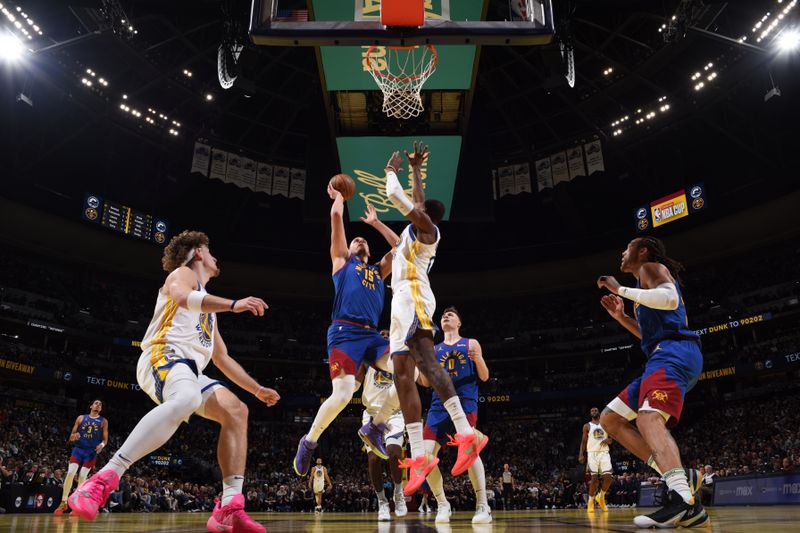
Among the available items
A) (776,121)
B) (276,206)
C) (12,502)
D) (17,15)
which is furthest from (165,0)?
(776,121)

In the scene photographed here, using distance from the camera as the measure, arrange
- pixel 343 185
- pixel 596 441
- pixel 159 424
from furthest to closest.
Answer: pixel 596 441 → pixel 343 185 → pixel 159 424

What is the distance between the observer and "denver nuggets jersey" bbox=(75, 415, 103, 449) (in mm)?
11789

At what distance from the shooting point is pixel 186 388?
144 inches

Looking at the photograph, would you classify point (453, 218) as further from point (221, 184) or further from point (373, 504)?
point (221, 184)

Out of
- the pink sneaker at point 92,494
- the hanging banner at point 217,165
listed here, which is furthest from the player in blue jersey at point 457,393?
the hanging banner at point 217,165

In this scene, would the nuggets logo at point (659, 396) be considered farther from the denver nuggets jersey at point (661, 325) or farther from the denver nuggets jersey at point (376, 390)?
the denver nuggets jersey at point (376, 390)

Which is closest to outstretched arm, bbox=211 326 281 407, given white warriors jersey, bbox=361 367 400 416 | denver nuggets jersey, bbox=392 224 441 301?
denver nuggets jersey, bbox=392 224 441 301

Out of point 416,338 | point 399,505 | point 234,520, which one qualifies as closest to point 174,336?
point 234,520

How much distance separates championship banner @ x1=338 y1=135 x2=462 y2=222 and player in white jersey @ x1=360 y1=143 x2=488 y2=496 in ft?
32.7

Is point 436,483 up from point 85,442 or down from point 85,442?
down

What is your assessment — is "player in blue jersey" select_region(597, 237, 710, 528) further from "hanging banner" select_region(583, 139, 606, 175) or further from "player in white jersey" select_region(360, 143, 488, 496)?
"hanging banner" select_region(583, 139, 606, 175)

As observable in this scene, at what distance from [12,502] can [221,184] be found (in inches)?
814

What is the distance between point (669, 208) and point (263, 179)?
64.0ft

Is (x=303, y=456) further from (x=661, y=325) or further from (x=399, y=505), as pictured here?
(x=661, y=325)
